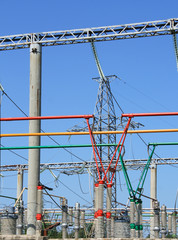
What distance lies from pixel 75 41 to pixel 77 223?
7740 mm

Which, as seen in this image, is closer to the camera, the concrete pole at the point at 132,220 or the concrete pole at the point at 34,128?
the concrete pole at the point at 132,220

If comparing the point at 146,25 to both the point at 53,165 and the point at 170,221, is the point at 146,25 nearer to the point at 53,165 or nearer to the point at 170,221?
the point at 170,221

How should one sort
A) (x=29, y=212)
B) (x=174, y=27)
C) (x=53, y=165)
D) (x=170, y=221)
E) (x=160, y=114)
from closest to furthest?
(x=160, y=114) < (x=29, y=212) < (x=174, y=27) < (x=170, y=221) < (x=53, y=165)

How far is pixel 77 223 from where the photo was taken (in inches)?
616

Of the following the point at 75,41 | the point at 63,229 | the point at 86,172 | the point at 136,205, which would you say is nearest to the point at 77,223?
the point at 63,229

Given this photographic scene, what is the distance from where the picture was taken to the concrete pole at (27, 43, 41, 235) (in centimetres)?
1817

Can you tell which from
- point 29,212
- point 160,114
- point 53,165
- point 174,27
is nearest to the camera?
point 160,114

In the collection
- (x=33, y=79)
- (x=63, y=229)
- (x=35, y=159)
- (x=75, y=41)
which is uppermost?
(x=75, y=41)

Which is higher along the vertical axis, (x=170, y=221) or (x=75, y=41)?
(x=75, y=41)

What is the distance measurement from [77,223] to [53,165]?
85.3ft

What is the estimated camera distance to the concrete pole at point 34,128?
18.2 meters

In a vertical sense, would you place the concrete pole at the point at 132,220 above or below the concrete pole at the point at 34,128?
below

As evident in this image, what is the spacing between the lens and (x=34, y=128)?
19.0m

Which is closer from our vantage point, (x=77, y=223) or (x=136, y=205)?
(x=136, y=205)
